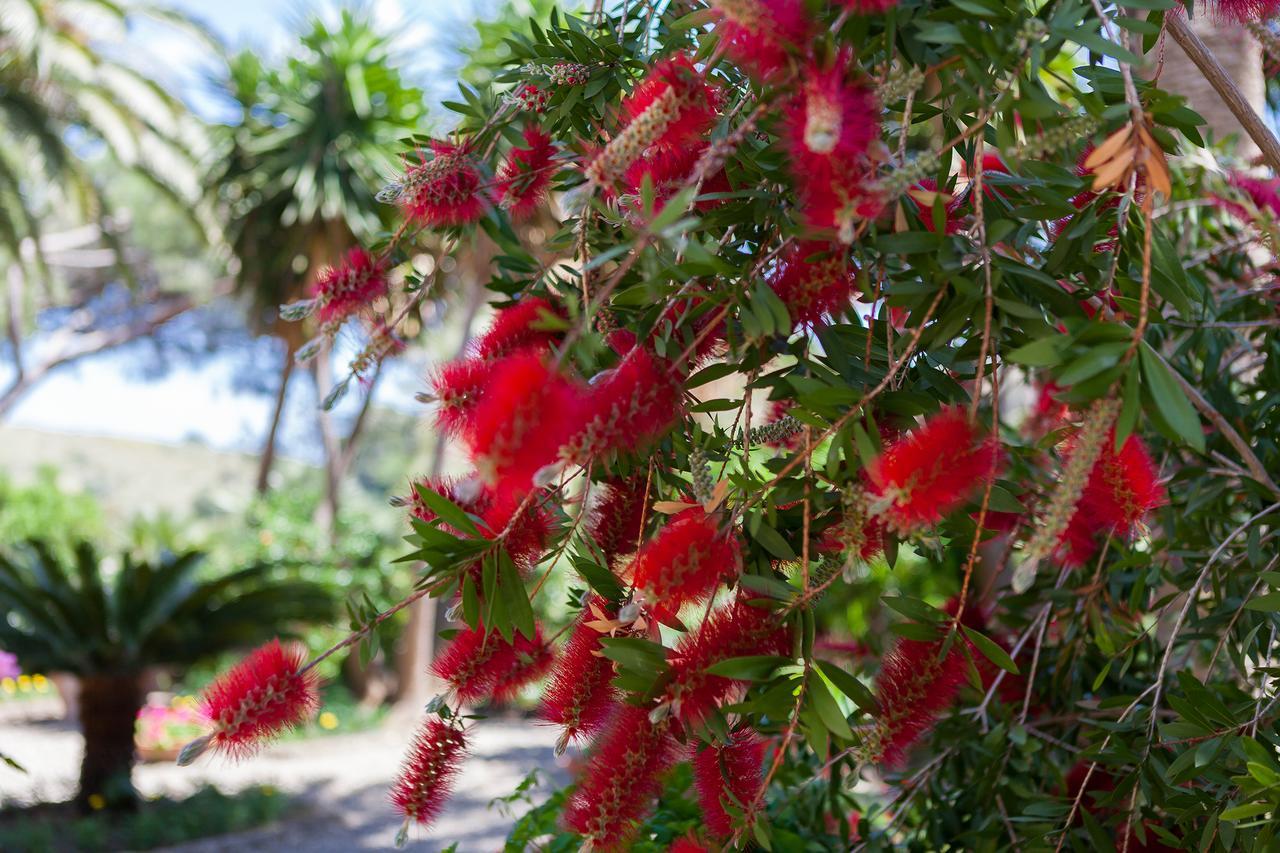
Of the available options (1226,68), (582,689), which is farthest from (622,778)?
(1226,68)

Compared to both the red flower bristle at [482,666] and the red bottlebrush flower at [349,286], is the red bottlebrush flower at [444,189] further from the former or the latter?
the red flower bristle at [482,666]

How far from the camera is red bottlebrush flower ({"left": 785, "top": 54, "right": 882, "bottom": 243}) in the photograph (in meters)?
0.67

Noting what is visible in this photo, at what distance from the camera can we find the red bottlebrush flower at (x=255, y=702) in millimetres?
820

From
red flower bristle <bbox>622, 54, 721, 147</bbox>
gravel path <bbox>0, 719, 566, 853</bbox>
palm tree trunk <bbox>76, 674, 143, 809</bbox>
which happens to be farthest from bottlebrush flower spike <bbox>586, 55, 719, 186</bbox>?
palm tree trunk <bbox>76, 674, 143, 809</bbox>

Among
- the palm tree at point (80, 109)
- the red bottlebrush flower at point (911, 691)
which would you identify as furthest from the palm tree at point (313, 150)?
the red bottlebrush flower at point (911, 691)

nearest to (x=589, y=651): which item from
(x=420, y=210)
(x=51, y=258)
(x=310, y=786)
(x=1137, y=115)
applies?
(x=420, y=210)

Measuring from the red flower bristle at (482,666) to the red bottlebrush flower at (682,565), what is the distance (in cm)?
17

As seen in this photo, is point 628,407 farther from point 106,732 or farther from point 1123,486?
point 106,732

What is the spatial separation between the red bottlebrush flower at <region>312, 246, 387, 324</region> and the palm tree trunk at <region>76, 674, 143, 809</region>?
3.99 meters

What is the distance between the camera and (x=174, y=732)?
6.09 m

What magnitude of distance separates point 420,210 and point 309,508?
24.4 feet

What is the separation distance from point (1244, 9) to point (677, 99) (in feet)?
1.91

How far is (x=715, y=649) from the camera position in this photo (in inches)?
32.1

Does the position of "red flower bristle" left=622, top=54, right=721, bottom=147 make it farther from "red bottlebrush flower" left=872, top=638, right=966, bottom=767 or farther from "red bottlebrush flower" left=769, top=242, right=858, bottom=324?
"red bottlebrush flower" left=872, top=638, right=966, bottom=767
